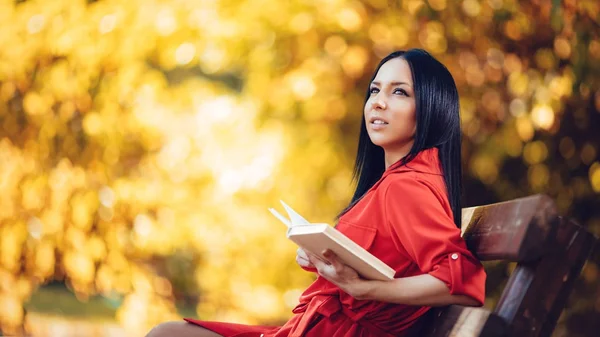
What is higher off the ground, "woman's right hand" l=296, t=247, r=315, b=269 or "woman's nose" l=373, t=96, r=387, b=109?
"woman's nose" l=373, t=96, r=387, b=109

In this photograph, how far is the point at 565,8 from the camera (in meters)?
3.37

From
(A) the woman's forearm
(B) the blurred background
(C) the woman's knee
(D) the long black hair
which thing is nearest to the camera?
(A) the woman's forearm

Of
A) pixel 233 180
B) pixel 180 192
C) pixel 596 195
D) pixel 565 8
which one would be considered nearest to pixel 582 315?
pixel 596 195

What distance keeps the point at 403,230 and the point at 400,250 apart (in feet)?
0.24

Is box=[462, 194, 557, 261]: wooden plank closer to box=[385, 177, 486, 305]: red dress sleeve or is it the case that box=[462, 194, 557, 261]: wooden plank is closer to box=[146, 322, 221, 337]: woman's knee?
box=[385, 177, 486, 305]: red dress sleeve

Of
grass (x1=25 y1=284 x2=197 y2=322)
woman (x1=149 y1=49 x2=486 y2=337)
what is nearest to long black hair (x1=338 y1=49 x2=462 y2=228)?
woman (x1=149 y1=49 x2=486 y2=337)

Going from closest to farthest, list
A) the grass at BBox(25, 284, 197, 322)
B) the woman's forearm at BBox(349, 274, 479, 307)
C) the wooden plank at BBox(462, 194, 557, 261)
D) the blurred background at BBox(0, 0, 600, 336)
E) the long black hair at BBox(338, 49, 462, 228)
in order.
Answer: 1. the wooden plank at BBox(462, 194, 557, 261)
2. the woman's forearm at BBox(349, 274, 479, 307)
3. the long black hair at BBox(338, 49, 462, 228)
4. the blurred background at BBox(0, 0, 600, 336)
5. the grass at BBox(25, 284, 197, 322)

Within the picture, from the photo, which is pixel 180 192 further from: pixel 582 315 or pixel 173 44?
pixel 582 315

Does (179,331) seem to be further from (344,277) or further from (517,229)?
(517,229)

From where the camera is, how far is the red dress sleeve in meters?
1.36

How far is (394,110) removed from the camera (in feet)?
5.38

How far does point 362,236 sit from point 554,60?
9.07ft

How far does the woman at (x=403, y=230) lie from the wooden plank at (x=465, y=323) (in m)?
0.04

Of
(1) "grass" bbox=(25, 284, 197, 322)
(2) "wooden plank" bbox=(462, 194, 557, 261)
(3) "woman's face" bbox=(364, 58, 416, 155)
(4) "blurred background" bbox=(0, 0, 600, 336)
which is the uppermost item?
(3) "woman's face" bbox=(364, 58, 416, 155)
